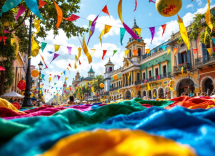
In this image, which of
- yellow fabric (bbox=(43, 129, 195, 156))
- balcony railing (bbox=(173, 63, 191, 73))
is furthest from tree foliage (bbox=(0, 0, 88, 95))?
balcony railing (bbox=(173, 63, 191, 73))

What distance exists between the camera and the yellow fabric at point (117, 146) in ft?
1.88

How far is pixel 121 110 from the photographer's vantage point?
1920mm

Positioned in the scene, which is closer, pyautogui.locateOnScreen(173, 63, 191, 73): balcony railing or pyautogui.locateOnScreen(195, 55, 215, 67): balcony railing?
pyautogui.locateOnScreen(195, 55, 215, 67): balcony railing

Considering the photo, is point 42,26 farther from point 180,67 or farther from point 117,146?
point 180,67

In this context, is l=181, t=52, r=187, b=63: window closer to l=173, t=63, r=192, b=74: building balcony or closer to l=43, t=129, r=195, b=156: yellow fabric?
l=173, t=63, r=192, b=74: building balcony

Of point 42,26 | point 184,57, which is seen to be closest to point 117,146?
point 42,26

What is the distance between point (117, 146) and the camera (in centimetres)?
64

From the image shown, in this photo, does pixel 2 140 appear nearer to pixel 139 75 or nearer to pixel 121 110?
pixel 121 110

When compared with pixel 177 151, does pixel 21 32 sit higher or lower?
higher

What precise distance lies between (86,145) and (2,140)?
0.44m

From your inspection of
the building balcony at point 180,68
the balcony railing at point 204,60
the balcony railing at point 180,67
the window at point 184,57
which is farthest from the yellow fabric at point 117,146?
the window at point 184,57

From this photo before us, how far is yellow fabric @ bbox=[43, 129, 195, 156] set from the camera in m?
0.57

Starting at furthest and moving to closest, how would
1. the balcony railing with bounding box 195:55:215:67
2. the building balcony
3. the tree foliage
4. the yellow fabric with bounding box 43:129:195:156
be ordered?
the building balcony, the balcony railing with bounding box 195:55:215:67, the tree foliage, the yellow fabric with bounding box 43:129:195:156

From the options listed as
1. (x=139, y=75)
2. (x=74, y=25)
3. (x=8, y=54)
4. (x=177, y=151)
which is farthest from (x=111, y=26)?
(x=139, y=75)
